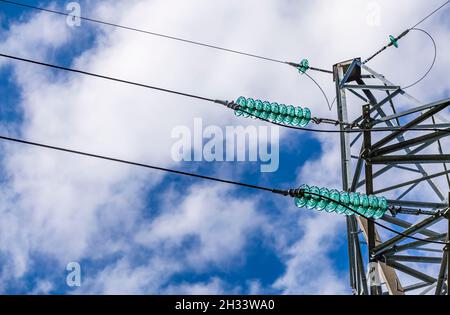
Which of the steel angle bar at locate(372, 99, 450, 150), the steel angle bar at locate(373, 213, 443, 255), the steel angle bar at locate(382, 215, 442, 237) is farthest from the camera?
the steel angle bar at locate(382, 215, 442, 237)

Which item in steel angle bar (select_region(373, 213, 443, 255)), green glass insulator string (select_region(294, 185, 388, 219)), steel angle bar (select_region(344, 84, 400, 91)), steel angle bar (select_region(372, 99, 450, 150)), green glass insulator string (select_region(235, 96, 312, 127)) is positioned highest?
steel angle bar (select_region(344, 84, 400, 91))

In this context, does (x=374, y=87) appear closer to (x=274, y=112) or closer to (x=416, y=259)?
(x=274, y=112)

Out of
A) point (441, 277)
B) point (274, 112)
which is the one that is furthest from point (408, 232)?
point (274, 112)

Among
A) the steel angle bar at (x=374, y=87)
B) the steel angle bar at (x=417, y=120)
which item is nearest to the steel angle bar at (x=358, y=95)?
the steel angle bar at (x=374, y=87)

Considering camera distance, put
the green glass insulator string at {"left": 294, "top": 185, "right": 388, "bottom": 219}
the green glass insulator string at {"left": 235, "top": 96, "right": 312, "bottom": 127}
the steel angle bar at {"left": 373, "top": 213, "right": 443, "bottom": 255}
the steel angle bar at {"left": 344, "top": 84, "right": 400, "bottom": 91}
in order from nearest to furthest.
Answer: the green glass insulator string at {"left": 294, "top": 185, "right": 388, "bottom": 219} → the steel angle bar at {"left": 373, "top": 213, "right": 443, "bottom": 255} → the green glass insulator string at {"left": 235, "top": 96, "right": 312, "bottom": 127} → the steel angle bar at {"left": 344, "top": 84, "right": 400, "bottom": 91}

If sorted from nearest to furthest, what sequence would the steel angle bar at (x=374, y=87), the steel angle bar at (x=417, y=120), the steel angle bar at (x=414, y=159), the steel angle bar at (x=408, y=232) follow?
the steel angle bar at (x=408, y=232) < the steel angle bar at (x=414, y=159) < the steel angle bar at (x=417, y=120) < the steel angle bar at (x=374, y=87)

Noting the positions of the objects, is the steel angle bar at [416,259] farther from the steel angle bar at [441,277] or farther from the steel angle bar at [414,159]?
the steel angle bar at [414,159]

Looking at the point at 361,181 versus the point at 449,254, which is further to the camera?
the point at 361,181

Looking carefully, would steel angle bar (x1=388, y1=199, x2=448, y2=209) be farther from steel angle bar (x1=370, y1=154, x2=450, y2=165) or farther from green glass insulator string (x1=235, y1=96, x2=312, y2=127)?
green glass insulator string (x1=235, y1=96, x2=312, y2=127)

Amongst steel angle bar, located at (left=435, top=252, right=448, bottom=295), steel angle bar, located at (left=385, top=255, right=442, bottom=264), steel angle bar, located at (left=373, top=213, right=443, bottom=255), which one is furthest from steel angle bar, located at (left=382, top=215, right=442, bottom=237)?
steel angle bar, located at (left=435, top=252, right=448, bottom=295)

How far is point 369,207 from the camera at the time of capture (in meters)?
13.4
